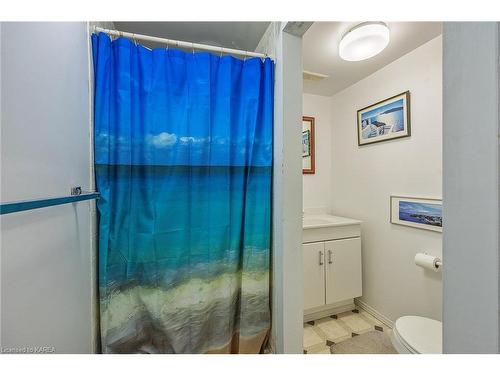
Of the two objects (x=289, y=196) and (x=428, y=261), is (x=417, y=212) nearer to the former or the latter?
(x=428, y=261)

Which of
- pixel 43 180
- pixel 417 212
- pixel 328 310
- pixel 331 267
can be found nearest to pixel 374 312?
pixel 328 310

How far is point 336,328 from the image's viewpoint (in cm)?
159

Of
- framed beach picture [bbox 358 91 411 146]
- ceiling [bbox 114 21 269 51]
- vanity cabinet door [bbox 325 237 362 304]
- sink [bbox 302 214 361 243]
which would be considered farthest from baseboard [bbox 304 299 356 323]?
ceiling [bbox 114 21 269 51]

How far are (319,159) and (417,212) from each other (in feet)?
3.20

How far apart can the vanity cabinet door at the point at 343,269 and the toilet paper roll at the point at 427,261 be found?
437mm

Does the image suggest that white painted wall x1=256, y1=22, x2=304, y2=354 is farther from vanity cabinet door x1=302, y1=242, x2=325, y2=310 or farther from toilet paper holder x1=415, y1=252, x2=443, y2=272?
toilet paper holder x1=415, y1=252, x2=443, y2=272

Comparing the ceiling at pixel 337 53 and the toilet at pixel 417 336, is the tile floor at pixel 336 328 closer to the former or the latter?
the toilet at pixel 417 336

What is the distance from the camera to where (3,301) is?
0.46 metres

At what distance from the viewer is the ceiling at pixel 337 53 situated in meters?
1.23

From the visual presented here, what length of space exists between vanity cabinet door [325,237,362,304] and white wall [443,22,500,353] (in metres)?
1.37

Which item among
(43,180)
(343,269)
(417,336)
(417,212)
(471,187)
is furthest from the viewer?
(343,269)

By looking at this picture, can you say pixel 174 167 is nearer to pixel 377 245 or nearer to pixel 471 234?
pixel 471 234

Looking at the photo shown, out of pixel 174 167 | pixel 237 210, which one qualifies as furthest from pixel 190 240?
pixel 174 167
